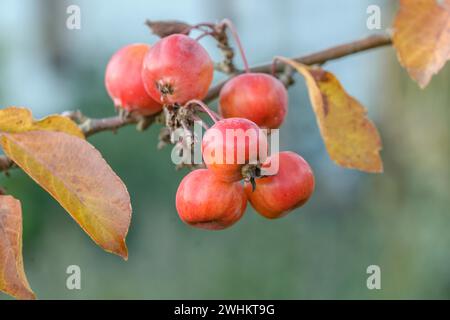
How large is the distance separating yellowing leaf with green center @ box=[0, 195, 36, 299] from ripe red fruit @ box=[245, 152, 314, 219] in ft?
0.91

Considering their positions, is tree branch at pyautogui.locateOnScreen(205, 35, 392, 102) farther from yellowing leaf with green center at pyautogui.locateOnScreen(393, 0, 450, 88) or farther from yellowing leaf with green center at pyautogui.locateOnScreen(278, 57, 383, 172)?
yellowing leaf with green center at pyautogui.locateOnScreen(393, 0, 450, 88)

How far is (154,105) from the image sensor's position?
3.09ft

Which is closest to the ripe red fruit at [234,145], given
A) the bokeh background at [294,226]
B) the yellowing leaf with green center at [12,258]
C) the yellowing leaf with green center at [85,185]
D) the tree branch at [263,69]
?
the yellowing leaf with green center at [85,185]

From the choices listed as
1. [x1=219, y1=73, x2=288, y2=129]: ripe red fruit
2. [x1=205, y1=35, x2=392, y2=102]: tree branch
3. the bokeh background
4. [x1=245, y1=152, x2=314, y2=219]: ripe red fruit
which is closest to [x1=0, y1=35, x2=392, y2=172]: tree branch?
[x1=205, y1=35, x2=392, y2=102]: tree branch

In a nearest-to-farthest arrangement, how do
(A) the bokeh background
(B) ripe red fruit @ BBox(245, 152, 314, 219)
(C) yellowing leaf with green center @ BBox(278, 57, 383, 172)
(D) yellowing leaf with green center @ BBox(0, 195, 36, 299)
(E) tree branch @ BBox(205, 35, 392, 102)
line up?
(D) yellowing leaf with green center @ BBox(0, 195, 36, 299) → (B) ripe red fruit @ BBox(245, 152, 314, 219) → (C) yellowing leaf with green center @ BBox(278, 57, 383, 172) → (E) tree branch @ BBox(205, 35, 392, 102) → (A) the bokeh background

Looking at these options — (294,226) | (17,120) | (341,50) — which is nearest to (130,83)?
(17,120)

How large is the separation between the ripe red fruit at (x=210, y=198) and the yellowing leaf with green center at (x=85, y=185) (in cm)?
10

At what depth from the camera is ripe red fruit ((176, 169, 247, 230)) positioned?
0.71 metres

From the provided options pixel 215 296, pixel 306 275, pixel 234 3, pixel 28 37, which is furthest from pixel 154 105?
pixel 28 37

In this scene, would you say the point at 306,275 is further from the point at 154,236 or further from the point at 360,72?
the point at 360,72

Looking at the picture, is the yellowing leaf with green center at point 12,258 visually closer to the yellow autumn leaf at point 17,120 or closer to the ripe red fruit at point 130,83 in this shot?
the yellow autumn leaf at point 17,120

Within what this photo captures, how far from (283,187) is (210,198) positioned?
99 millimetres

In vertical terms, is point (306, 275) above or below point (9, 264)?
below

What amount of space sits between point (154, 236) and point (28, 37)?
6.93ft
